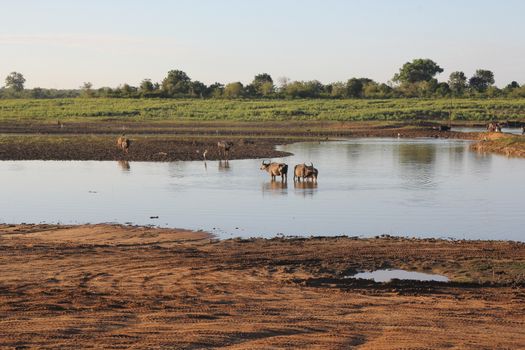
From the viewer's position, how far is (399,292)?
1216 centimetres

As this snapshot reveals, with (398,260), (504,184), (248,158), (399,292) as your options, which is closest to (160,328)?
(399,292)

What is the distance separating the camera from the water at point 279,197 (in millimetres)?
19625

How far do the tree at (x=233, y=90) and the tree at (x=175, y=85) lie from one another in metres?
5.70

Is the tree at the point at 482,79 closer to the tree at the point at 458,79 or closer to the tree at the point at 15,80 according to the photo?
the tree at the point at 458,79

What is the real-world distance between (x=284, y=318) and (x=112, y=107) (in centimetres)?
8370

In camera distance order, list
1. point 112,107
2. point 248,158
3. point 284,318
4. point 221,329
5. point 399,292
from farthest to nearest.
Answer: point 112,107 < point 248,158 < point 399,292 < point 284,318 < point 221,329

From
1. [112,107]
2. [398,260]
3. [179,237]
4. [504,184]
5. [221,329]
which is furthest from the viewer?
[112,107]

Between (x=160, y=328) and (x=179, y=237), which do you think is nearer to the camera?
(x=160, y=328)

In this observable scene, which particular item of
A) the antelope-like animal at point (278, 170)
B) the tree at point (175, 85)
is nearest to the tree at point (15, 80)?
the tree at point (175, 85)

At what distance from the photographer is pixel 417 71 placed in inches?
5536

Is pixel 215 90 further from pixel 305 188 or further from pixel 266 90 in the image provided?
pixel 305 188

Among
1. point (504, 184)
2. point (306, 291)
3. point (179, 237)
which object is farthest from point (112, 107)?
point (306, 291)

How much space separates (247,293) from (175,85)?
10670 cm

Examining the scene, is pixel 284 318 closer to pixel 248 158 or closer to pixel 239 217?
pixel 239 217
